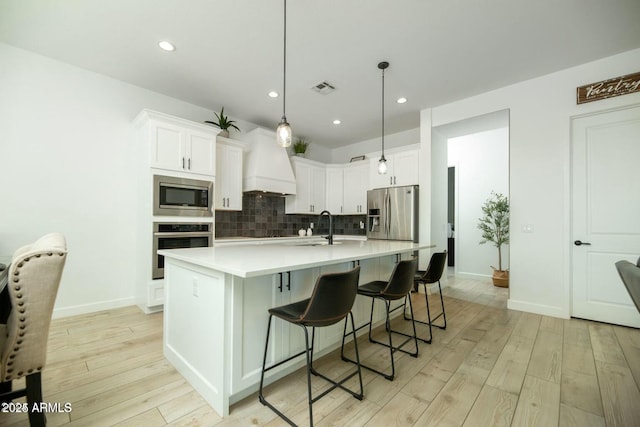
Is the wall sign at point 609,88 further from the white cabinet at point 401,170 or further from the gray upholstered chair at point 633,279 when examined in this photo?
the gray upholstered chair at point 633,279

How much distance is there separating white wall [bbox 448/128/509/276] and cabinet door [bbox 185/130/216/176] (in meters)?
4.70

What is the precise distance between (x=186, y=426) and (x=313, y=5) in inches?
119

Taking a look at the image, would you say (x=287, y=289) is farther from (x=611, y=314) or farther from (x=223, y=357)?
(x=611, y=314)

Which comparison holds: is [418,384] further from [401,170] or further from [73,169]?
[73,169]

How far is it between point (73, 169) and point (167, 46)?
181 centimetres

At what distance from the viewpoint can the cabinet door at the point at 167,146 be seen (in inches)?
125

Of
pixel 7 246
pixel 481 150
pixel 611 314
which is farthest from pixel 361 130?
pixel 7 246

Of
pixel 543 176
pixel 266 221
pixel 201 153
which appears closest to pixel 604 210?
pixel 543 176

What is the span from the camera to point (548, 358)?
220 centimetres

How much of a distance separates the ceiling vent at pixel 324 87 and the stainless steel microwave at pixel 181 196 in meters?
1.90

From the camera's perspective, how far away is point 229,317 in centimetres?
154

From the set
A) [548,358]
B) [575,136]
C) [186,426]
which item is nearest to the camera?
[186,426]

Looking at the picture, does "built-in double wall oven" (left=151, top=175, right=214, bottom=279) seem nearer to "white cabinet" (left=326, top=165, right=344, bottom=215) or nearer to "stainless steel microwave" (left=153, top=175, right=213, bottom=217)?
"stainless steel microwave" (left=153, top=175, right=213, bottom=217)

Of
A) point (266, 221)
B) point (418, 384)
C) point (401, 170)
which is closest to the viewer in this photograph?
point (418, 384)
